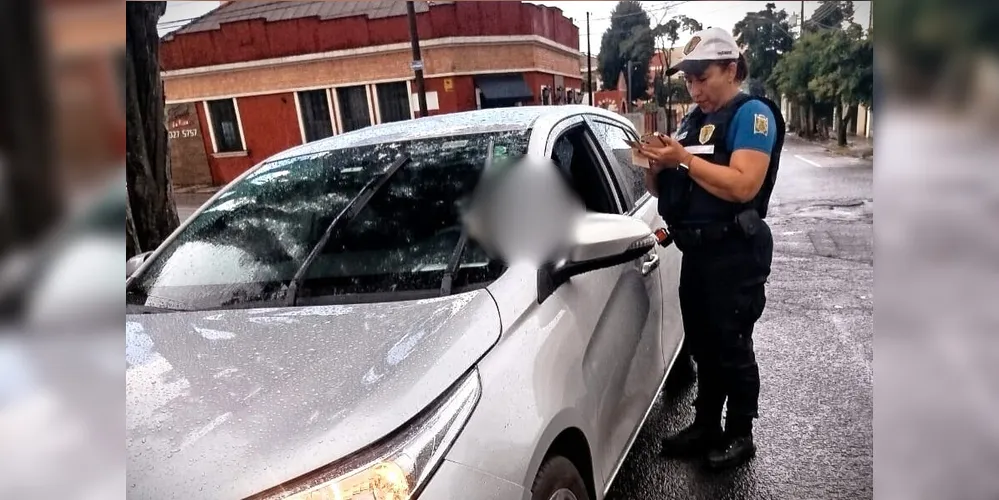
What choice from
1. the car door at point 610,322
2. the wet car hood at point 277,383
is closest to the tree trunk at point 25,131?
the wet car hood at point 277,383

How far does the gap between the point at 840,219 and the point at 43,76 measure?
167 cm

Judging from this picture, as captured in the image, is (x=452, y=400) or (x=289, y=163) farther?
(x=289, y=163)

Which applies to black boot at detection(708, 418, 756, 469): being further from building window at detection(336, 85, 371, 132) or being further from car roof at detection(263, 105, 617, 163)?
building window at detection(336, 85, 371, 132)

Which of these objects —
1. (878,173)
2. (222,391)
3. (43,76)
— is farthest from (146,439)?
(878,173)

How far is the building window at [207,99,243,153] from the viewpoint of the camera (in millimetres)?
1644

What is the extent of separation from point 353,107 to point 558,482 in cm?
120

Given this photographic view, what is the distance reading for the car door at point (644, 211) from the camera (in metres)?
2.12

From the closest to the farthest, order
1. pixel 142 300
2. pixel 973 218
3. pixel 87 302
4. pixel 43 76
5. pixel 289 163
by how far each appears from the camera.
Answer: pixel 43 76 → pixel 87 302 → pixel 973 218 → pixel 142 300 → pixel 289 163

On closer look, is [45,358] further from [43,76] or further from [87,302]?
[43,76]

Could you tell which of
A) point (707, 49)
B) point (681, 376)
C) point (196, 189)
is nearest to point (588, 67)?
point (707, 49)

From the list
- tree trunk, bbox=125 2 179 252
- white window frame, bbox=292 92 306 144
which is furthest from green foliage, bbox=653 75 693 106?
tree trunk, bbox=125 2 179 252

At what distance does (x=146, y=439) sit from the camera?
1.00 m

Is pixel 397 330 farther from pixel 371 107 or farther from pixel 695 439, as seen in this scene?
pixel 695 439

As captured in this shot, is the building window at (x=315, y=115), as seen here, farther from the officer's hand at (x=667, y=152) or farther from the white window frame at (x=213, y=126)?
the officer's hand at (x=667, y=152)
